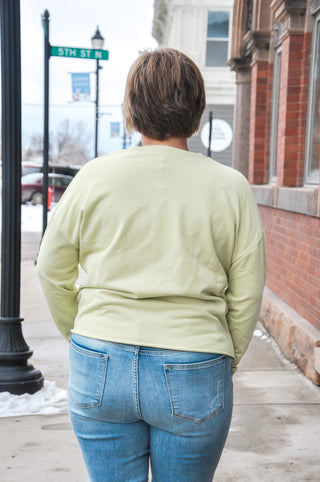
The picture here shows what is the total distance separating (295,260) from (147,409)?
16.2ft

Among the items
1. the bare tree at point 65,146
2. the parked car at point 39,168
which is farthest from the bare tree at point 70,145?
the parked car at point 39,168

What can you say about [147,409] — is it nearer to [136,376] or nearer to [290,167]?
[136,376]

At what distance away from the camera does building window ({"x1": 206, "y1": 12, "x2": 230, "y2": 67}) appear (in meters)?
24.5

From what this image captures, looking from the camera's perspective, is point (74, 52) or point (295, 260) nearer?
point (295, 260)

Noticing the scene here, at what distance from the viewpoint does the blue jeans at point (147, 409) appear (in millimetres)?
1864

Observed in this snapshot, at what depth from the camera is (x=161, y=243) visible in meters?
1.92

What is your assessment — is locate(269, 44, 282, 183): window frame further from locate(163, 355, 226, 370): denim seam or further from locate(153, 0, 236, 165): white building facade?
locate(153, 0, 236, 165): white building facade

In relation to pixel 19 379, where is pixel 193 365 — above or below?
above

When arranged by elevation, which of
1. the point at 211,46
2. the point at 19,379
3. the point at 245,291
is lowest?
the point at 19,379

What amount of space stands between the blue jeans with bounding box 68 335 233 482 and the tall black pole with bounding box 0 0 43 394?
3.17 meters

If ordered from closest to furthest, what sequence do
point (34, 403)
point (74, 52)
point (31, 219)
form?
point (34, 403), point (74, 52), point (31, 219)

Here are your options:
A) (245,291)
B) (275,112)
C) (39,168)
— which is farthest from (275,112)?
(39,168)

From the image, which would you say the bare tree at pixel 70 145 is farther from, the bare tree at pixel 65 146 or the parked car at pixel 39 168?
the parked car at pixel 39 168

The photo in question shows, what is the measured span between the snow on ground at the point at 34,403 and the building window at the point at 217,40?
20.8 metres
